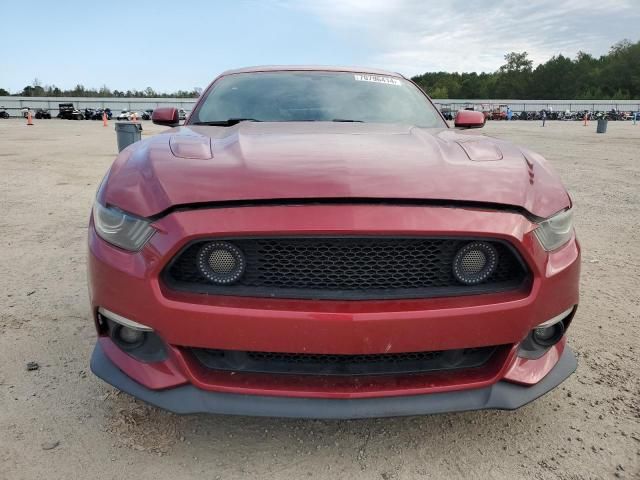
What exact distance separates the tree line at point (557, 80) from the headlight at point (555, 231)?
384ft

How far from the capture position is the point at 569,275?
1.71 m

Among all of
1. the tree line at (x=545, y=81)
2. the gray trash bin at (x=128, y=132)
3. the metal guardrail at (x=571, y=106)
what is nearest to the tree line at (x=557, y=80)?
the tree line at (x=545, y=81)

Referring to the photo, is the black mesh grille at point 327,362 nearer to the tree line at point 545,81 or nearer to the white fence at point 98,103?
the white fence at point 98,103

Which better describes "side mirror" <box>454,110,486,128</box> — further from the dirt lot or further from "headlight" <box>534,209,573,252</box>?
"headlight" <box>534,209,573,252</box>

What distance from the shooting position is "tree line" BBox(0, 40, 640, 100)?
105m

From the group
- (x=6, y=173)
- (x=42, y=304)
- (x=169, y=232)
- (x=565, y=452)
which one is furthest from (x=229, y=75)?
(x=6, y=173)

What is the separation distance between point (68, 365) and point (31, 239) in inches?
103

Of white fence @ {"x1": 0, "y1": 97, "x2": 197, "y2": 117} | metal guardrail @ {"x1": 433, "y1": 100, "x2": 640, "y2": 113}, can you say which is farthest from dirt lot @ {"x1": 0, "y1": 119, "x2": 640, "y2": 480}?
metal guardrail @ {"x1": 433, "y1": 100, "x2": 640, "y2": 113}

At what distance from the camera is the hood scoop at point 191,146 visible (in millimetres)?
1813

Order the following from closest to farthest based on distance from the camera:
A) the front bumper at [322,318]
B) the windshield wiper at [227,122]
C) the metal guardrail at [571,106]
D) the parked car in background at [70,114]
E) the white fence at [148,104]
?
the front bumper at [322,318]
the windshield wiper at [227,122]
the parked car in background at [70,114]
the white fence at [148,104]
the metal guardrail at [571,106]

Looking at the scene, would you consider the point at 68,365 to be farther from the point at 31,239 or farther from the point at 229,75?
the point at 31,239

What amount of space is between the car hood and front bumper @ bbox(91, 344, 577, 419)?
0.59 m

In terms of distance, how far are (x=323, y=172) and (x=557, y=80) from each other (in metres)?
133

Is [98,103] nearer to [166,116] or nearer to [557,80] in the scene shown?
[166,116]
